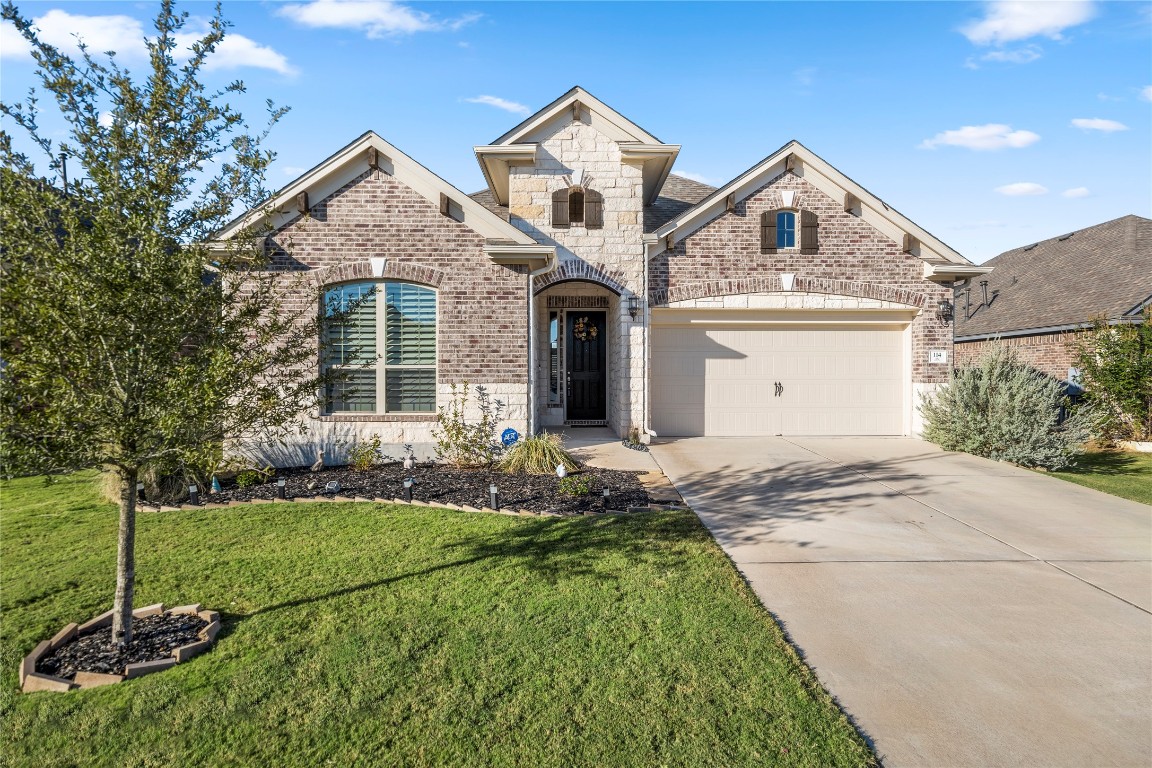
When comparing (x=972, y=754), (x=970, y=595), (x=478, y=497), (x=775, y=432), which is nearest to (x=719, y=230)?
(x=775, y=432)

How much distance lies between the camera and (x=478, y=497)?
748cm

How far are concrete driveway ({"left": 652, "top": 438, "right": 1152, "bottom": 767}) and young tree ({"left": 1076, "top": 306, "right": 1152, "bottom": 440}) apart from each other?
578cm

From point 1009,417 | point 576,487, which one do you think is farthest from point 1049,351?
point 576,487

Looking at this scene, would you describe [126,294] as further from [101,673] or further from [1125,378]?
[1125,378]

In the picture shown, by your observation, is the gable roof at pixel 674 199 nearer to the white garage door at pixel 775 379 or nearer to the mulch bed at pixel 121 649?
the white garage door at pixel 775 379

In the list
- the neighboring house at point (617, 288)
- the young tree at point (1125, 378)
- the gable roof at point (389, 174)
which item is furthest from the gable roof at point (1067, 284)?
the gable roof at point (389, 174)

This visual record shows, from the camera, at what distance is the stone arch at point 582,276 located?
1158 centimetres

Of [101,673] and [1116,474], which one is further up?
[1116,474]

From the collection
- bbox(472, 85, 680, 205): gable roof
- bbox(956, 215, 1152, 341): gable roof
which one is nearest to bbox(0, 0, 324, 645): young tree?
bbox(472, 85, 680, 205): gable roof

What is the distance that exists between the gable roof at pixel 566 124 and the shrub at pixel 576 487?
666 centimetres

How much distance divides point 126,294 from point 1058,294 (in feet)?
69.8

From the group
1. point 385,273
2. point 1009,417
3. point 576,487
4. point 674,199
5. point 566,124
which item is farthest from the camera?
point 674,199

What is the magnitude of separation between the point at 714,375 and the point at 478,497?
6792mm

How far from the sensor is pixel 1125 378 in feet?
41.1
